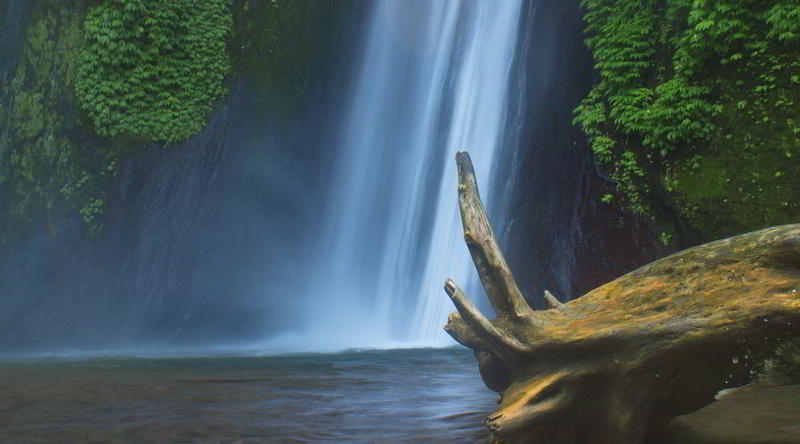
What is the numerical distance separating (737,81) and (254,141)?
983 centimetres

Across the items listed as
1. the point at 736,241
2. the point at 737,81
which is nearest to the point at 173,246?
the point at 737,81

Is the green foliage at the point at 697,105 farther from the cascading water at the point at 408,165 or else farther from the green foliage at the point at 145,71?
the green foliage at the point at 145,71

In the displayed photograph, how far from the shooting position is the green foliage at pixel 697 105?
7504mm

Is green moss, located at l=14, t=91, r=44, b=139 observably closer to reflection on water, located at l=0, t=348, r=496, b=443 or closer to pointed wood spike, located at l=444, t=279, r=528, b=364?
reflection on water, located at l=0, t=348, r=496, b=443

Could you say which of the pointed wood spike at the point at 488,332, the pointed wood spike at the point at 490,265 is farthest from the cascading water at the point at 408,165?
the pointed wood spike at the point at 488,332

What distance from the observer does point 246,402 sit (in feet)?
19.2

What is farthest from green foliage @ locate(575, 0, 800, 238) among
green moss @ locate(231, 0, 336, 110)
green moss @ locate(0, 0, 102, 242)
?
green moss @ locate(0, 0, 102, 242)

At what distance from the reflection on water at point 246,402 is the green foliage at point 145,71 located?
5414mm

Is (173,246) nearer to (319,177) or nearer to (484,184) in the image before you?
(319,177)

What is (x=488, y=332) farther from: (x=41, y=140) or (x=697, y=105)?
(x=41, y=140)

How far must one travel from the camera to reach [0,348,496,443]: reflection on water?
4512 millimetres

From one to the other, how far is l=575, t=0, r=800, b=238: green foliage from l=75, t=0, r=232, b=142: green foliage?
781cm

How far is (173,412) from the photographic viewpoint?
209 inches

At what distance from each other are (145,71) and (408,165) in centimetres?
540
